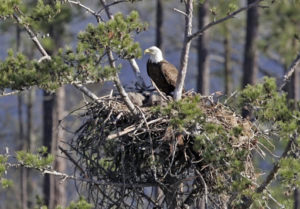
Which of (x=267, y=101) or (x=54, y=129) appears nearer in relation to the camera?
(x=267, y=101)

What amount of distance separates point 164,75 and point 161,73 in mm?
85

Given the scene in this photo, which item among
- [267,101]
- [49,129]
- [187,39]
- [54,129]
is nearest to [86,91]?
[187,39]

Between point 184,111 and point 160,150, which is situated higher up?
point 184,111

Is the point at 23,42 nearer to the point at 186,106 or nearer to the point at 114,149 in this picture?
the point at 114,149

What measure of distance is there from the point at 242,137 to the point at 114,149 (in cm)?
139

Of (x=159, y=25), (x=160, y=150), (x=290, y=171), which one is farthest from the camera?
(x=159, y=25)

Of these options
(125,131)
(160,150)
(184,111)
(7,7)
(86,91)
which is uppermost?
(7,7)

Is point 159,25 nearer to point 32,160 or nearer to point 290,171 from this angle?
point 32,160

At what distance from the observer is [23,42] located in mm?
22094

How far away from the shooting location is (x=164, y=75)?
9344 mm

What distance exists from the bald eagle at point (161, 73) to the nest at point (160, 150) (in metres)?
1.21

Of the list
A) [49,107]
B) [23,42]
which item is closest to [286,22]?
[49,107]

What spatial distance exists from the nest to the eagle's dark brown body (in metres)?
1.19

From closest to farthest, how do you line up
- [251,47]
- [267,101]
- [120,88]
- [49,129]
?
[120,88]
[267,101]
[251,47]
[49,129]
